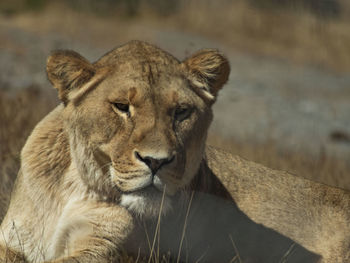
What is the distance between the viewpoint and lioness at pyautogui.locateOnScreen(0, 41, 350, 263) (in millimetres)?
3496

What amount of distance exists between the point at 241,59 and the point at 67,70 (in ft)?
45.8

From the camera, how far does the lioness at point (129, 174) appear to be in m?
3.50

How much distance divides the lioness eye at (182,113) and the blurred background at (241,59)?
1978mm

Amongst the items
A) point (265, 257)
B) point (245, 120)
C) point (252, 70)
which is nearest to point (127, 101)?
point (265, 257)

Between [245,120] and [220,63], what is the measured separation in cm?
691

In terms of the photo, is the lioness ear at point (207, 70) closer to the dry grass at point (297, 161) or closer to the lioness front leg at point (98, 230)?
the lioness front leg at point (98, 230)

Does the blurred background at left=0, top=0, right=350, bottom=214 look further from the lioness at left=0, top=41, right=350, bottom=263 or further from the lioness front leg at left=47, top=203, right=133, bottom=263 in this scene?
the lioness front leg at left=47, top=203, right=133, bottom=263

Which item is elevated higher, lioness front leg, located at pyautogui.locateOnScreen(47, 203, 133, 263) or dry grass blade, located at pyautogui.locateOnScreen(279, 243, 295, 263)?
lioness front leg, located at pyautogui.locateOnScreen(47, 203, 133, 263)

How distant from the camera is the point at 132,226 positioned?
3.81 meters

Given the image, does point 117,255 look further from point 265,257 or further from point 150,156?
point 265,257

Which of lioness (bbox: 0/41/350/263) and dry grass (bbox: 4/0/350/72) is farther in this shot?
dry grass (bbox: 4/0/350/72)


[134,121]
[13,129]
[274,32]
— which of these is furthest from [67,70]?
[274,32]

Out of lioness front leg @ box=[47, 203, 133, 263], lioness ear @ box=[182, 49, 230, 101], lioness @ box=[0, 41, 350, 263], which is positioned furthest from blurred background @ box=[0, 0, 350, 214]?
lioness ear @ box=[182, 49, 230, 101]

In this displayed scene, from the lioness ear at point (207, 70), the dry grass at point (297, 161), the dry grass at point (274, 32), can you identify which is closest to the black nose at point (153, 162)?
the lioness ear at point (207, 70)
